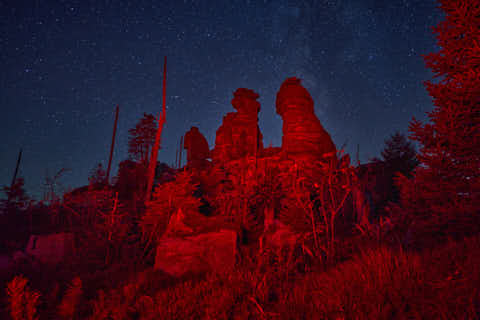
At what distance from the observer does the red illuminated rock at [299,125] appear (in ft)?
63.0

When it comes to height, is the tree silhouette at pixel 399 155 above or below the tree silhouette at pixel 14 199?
above

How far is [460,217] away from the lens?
5.55 m

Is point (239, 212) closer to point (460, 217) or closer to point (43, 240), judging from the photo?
point (460, 217)

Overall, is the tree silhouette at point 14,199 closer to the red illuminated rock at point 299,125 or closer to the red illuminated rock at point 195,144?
the red illuminated rock at point 299,125

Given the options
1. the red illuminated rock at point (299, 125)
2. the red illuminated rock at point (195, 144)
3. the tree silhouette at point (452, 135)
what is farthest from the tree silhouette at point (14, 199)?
the red illuminated rock at point (195, 144)

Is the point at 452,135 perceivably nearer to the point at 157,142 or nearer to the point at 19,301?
the point at 19,301

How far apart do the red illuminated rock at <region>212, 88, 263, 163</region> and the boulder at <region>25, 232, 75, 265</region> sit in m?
19.2

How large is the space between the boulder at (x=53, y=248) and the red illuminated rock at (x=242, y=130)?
19.2 metres

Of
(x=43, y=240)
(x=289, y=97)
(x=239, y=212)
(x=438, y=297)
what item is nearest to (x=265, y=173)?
(x=239, y=212)

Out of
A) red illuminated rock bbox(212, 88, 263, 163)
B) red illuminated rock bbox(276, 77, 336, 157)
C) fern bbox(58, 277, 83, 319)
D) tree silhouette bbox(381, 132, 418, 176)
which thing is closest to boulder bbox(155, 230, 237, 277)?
fern bbox(58, 277, 83, 319)

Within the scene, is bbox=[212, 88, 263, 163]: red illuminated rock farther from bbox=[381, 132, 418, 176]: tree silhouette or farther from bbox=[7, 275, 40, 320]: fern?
bbox=[7, 275, 40, 320]: fern

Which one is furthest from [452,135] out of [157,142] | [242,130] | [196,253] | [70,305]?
[242,130]

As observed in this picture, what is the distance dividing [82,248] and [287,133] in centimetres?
1710

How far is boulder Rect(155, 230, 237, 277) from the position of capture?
6154 mm
